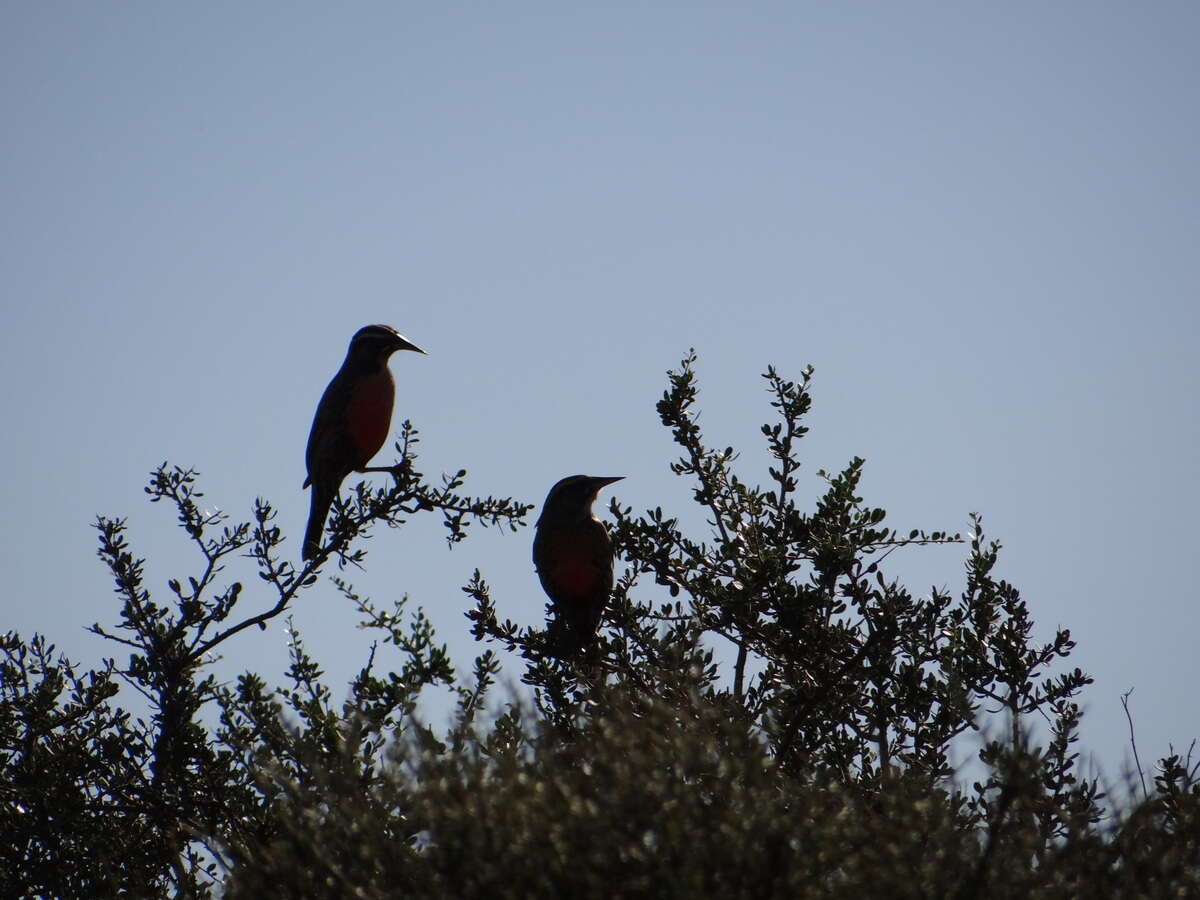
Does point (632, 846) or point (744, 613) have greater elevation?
point (744, 613)

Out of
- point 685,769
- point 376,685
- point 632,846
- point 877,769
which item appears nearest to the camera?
point 632,846

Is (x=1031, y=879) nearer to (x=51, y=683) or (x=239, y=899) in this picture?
(x=239, y=899)

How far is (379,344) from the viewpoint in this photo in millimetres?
8414

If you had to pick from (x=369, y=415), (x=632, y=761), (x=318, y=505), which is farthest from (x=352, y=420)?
(x=632, y=761)

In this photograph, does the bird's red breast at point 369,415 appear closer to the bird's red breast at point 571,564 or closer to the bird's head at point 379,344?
the bird's head at point 379,344

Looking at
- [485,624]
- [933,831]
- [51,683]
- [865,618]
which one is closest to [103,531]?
[51,683]

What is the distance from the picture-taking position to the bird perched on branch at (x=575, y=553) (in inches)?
314

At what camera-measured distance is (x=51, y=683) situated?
6.35 m

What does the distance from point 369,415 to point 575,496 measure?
1441 mm

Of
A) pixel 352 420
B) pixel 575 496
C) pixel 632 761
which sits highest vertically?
pixel 352 420

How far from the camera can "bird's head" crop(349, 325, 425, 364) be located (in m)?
8.41

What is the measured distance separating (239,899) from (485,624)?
3184mm

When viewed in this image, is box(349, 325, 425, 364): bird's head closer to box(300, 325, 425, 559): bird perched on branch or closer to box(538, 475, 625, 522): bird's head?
box(300, 325, 425, 559): bird perched on branch

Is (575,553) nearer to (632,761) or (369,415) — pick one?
(369,415)
